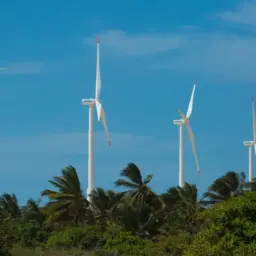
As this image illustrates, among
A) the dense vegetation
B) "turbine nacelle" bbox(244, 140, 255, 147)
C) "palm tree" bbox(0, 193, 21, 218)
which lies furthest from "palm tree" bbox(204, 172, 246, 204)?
"turbine nacelle" bbox(244, 140, 255, 147)

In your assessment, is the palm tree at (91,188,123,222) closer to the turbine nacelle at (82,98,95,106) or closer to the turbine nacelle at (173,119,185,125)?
the turbine nacelle at (82,98,95,106)

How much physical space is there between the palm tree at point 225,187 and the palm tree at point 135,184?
4.98 meters

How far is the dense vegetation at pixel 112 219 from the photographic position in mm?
49719

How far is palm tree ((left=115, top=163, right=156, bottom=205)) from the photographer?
61741mm

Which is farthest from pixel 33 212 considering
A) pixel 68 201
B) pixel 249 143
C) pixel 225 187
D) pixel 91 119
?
pixel 249 143

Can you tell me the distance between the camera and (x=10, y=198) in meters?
68.8

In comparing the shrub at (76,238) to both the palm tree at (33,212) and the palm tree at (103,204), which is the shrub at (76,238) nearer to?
the palm tree at (103,204)

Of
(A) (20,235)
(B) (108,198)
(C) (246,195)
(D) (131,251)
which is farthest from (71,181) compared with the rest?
(C) (246,195)

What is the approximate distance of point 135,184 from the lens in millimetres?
62312

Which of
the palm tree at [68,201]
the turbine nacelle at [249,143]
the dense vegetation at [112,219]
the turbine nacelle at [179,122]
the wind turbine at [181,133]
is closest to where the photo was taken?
the dense vegetation at [112,219]

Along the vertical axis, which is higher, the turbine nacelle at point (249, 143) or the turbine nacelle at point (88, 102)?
the turbine nacelle at point (88, 102)

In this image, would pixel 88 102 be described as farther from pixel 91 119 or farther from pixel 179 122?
pixel 179 122

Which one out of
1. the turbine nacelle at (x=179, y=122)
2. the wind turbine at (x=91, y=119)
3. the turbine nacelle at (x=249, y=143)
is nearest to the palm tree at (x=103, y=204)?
the wind turbine at (x=91, y=119)

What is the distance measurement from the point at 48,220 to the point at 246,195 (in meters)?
28.1
